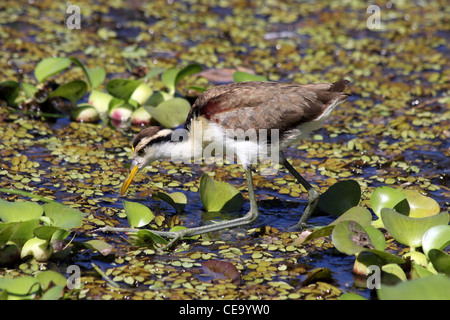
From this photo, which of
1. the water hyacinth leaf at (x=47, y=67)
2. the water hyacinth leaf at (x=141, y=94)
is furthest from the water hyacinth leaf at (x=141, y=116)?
the water hyacinth leaf at (x=47, y=67)

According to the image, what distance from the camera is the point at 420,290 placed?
147 inches

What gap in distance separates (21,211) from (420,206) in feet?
10.7

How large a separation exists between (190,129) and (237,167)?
1134 mm

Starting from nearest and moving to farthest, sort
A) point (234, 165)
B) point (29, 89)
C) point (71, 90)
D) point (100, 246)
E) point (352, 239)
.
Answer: point (352, 239) < point (100, 246) < point (234, 165) < point (71, 90) < point (29, 89)

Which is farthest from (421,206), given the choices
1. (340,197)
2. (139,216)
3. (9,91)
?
(9,91)

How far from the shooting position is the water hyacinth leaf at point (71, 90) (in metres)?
7.13

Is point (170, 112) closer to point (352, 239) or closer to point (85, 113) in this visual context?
point (85, 113)

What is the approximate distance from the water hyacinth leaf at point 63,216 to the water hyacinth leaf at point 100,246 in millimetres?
201

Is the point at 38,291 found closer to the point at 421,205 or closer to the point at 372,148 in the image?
the point at 421,205

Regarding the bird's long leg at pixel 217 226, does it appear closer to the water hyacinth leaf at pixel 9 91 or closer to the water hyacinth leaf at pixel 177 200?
the water hyacinth leaf at pixel 177 200

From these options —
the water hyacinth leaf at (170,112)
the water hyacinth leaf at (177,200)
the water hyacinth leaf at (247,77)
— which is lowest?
the water hyacinth leaf at (177,200)

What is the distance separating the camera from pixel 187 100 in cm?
759

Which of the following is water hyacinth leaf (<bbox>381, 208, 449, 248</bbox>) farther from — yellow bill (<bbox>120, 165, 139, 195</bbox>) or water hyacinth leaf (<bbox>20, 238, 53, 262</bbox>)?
water hyacinth leaf (<bbox>20, 238, 53, 262</bbox>)
